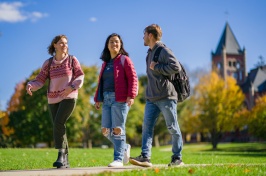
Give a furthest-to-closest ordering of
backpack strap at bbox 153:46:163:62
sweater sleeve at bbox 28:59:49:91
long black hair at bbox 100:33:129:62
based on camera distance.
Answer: sweater sleeve at bbox 28:59:49:91 → long black hair at bbox 100:33:129:62 → backpack strap at bbox 153:46:163:62

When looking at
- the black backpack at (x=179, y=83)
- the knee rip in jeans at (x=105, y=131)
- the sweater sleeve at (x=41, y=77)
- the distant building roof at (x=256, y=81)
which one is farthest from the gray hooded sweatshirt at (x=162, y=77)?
the distant building roof at (x=256, y=81)

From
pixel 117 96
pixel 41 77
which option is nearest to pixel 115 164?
pixel 117 96

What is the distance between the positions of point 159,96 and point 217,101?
31.4m

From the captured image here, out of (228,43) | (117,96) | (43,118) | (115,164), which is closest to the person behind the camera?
(115,164)

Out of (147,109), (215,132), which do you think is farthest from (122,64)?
(215,132)

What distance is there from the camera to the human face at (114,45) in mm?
7031

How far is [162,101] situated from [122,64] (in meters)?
0.94

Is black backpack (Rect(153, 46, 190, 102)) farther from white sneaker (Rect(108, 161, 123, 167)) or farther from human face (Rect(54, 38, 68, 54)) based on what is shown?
human face (Rect(54, 38, 68, 54))

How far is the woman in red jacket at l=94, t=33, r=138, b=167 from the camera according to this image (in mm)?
6734

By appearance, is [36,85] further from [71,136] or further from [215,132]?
[215,132]

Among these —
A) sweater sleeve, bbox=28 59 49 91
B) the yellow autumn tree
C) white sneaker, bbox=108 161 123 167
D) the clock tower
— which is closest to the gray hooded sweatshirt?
white sneaker, bbox=108 161 123 167

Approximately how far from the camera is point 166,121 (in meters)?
6.87

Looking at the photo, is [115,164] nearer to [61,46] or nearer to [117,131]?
[117,131]

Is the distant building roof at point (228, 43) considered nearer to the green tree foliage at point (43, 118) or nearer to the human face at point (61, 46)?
the green tree foliage at point (43, 118)
